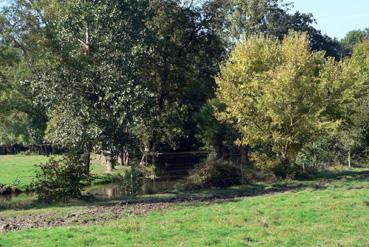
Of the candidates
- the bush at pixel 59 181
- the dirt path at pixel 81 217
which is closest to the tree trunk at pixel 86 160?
the bush at pixel 59 181

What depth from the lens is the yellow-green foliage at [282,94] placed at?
103 feet

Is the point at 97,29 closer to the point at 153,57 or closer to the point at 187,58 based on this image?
the point at 153,57

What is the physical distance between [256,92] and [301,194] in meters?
11.0

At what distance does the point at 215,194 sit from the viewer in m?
26.8

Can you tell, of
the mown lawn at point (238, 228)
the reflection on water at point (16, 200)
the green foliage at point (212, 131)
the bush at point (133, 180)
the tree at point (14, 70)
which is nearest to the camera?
the mown lawn at point (238, 228)

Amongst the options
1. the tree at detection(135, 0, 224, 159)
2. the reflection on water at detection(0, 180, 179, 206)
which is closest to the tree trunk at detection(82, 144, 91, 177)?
the reflection on water at detection(0, 180, 179, 206)

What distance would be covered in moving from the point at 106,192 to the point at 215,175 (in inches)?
288

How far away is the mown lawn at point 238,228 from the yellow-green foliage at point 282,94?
1118 cm

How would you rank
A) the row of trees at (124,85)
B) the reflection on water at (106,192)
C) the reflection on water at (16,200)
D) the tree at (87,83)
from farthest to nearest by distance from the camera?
the row of trees at (124,85)
the tree at (87,83)
the reflection on water at (106,192)
the reflection on water at (16,200)

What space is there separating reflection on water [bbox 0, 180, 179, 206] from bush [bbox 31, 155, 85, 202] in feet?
4.43

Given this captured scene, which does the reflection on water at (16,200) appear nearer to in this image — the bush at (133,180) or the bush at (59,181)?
the bush at (59,181)

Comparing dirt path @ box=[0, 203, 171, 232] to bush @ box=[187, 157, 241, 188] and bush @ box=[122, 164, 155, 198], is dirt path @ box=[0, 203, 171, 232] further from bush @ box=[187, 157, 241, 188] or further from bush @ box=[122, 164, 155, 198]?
bush @ box=[187, 157, 241, 188]

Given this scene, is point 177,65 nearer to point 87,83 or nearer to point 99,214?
point 87,83

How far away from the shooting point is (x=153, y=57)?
44125 mm
